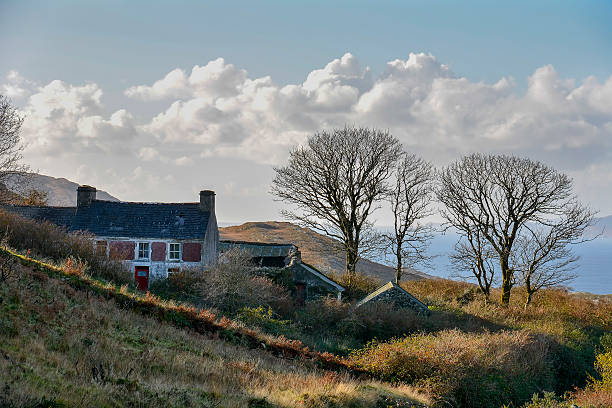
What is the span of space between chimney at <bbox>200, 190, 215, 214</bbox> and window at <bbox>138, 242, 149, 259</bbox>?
4943 millimetres

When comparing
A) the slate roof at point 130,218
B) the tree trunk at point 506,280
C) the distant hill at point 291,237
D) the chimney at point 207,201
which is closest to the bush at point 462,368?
the tree trunk at point 506,280

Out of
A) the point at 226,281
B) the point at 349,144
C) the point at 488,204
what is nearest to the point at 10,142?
the point at 226,281

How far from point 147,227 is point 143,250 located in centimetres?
178

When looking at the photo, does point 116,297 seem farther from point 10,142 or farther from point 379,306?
point 10,142

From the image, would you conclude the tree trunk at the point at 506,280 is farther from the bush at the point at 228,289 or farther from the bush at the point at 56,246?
the bush at the point at 56,246

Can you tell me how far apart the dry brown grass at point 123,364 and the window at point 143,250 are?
16751mm

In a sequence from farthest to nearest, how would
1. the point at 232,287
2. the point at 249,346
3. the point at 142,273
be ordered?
the point at 142,273, the point at 232,287, the point at 249,346

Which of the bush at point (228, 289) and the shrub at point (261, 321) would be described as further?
the bush at point (228, 289)

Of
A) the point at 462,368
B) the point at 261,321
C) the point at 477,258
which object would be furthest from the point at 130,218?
the point at 462,368

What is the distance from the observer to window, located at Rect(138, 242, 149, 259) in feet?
109

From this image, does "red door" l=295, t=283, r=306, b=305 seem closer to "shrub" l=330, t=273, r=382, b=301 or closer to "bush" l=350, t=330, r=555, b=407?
"shrub" l=330, t=273, r=382, b=301

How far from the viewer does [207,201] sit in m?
35.2

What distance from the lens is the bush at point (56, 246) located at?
23.0 m

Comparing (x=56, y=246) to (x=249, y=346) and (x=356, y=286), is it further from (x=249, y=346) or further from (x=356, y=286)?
(x=356, y=286)
